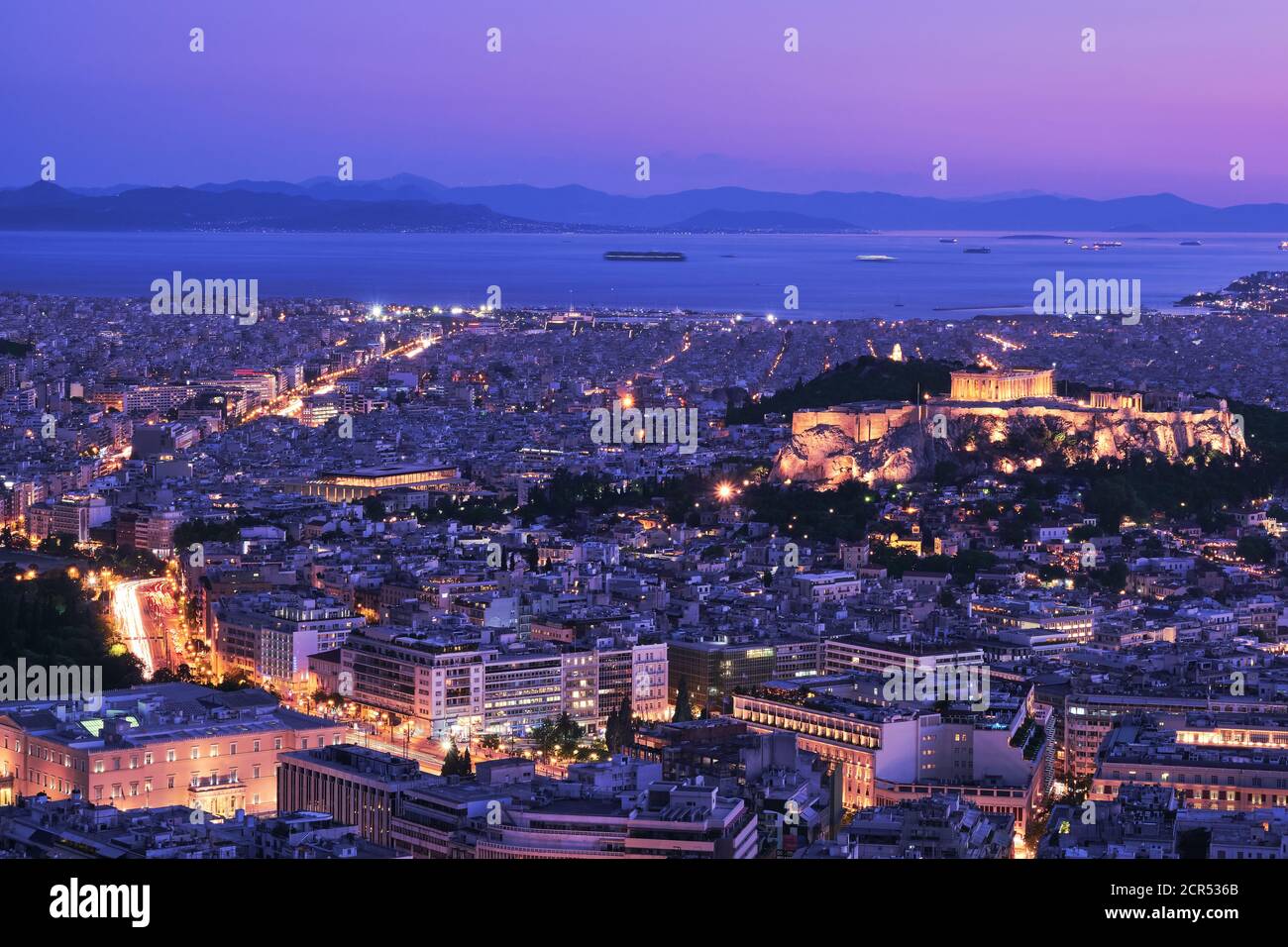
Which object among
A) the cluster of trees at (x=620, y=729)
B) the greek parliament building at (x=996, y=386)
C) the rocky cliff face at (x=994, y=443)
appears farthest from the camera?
the greek parliament building at (x=996, y=386)

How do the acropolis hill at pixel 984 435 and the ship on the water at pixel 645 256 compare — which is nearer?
the acropolis hill at pixel 984 435

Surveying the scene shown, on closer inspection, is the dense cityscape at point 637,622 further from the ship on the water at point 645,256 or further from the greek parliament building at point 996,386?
the ship on the water at point 645,256

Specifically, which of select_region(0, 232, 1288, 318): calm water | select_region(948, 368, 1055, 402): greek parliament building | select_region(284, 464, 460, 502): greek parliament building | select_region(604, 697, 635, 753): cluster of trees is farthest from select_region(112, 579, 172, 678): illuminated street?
select_region(0, 232, 1288, 318): calm water

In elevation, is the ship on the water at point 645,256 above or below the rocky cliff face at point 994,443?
above

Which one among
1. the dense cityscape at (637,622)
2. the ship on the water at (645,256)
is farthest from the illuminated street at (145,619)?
the ship on the water at (645,256)

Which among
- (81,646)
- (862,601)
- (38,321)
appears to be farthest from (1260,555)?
(38,321)

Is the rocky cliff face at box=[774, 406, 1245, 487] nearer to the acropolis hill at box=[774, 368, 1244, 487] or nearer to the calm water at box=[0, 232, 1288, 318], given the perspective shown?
the acropolis hill at box=[774, 368, 1244, 487]
